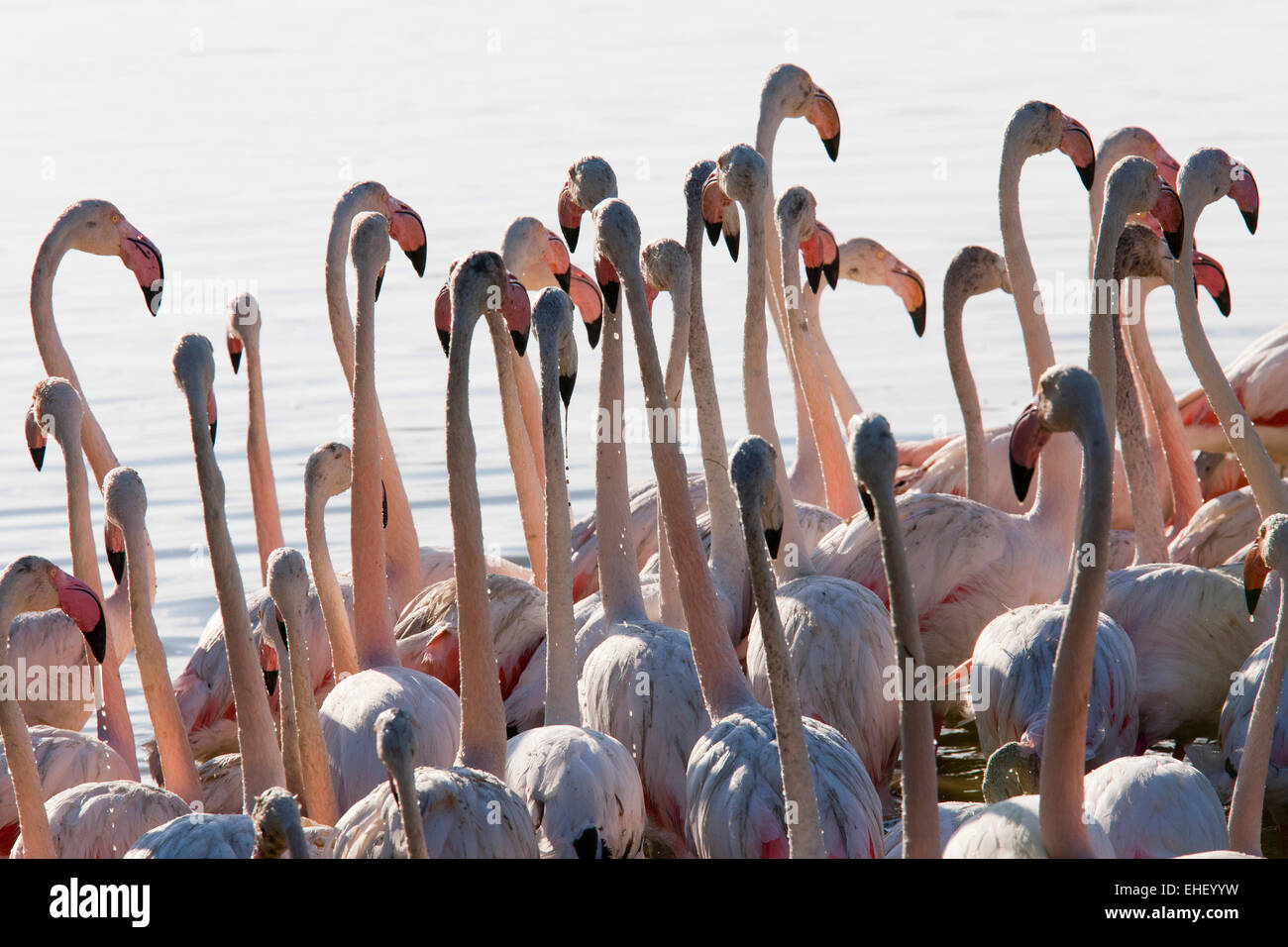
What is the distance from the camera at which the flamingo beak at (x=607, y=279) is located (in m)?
5.34

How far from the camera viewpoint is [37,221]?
15.3m

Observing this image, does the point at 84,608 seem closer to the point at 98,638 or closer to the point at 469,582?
the point at 98,638

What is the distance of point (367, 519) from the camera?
5594 millimetres

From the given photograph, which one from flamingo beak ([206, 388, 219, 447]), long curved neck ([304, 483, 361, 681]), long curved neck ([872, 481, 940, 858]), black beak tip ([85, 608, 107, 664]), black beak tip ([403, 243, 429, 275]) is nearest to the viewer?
long curved neck ([872, 481, 940, 858])

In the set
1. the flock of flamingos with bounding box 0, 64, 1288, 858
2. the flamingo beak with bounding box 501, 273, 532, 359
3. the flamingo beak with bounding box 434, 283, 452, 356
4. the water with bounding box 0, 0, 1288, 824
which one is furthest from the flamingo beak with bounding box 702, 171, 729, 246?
the water with bounding box 0, 0, 1288, 824

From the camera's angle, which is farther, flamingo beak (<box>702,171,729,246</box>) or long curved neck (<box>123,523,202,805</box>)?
flamingo beak (<box>702,171,729,246</box>)

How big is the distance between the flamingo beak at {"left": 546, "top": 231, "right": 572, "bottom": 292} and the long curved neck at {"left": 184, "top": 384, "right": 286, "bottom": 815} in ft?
4.29

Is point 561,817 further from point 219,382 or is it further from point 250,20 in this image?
point 250,20

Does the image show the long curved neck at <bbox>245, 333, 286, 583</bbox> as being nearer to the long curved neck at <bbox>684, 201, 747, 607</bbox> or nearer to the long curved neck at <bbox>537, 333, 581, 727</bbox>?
the long curved neck at <bbox>684, 201, 747, 607</bbox>

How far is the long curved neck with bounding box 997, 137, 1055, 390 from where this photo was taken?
6.39 metres

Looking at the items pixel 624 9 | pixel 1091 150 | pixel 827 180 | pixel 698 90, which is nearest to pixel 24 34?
pixel 624 9

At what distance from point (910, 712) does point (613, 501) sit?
6.56 feet

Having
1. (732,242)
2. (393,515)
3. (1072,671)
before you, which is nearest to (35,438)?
(393,515)
